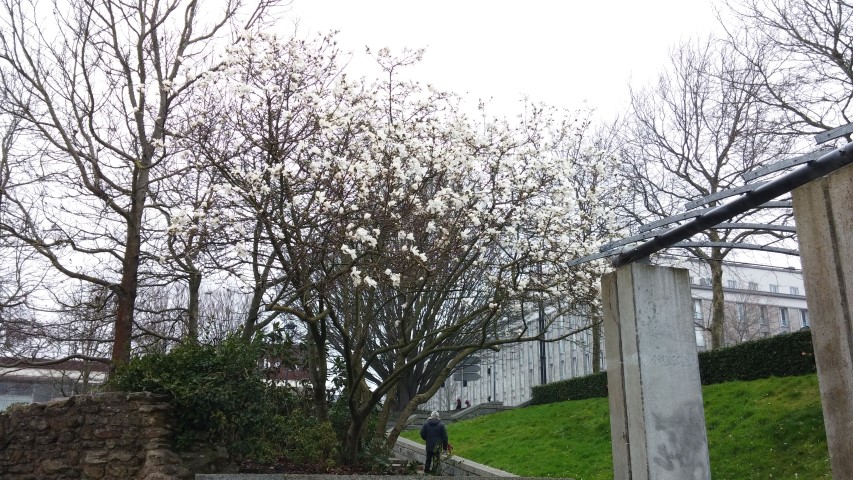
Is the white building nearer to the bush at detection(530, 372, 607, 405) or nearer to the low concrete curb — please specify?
the bush at detection(530, 372, 607, 405)

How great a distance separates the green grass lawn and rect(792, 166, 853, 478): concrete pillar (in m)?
6.48

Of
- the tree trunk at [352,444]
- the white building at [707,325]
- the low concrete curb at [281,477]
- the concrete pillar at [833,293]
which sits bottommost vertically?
the low concrete curb at [281,477]

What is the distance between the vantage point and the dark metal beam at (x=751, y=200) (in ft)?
16.2

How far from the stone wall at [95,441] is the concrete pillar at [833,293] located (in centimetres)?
707

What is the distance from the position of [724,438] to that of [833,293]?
9.13 metres

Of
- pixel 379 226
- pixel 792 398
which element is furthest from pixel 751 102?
pixel 379 226

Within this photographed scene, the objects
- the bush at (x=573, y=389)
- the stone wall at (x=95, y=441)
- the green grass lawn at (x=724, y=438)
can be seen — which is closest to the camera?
the stone wall at (x=95, y=441)

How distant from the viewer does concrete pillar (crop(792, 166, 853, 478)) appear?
4.79 metres

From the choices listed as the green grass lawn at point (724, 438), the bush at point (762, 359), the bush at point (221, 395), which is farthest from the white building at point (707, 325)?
the bush at point (221, 395)

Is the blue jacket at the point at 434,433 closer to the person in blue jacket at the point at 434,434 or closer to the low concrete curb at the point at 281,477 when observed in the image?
the person in blue jacket at the point at 434,434

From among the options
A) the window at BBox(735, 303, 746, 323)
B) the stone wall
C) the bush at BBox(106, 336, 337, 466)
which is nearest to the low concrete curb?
the stone wall

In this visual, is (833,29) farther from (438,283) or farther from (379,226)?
(379,226)

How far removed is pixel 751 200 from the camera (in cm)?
573

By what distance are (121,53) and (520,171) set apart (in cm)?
Answer: 778
